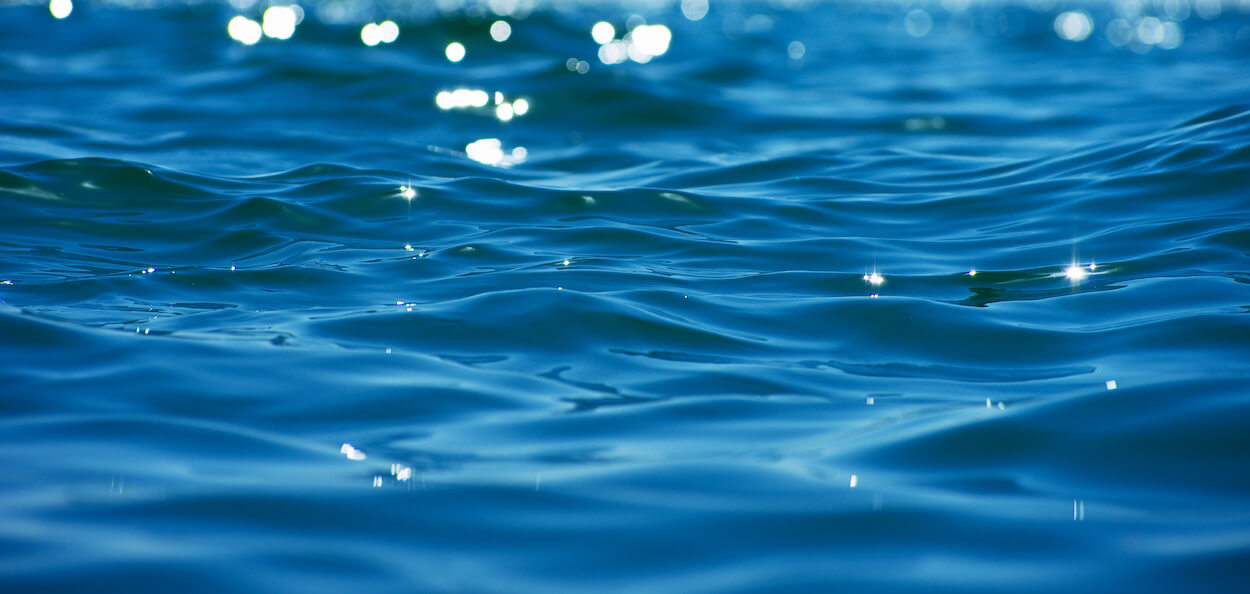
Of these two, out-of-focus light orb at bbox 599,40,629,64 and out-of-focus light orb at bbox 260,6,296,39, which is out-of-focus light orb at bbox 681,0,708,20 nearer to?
out-of-focus light orb at bbox 599,40,629,64

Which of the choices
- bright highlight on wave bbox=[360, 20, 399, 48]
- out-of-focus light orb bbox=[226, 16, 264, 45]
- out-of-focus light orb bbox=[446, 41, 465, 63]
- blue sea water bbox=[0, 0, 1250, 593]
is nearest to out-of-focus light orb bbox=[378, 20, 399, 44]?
bright highlight on wave bbox=[360, 20, 399, 48]

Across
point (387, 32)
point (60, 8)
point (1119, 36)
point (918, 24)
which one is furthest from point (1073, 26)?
point (60, 8)

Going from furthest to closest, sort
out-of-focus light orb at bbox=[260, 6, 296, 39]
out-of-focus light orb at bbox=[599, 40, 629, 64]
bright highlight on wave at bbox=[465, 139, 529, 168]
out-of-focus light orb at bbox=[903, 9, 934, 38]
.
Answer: out-of-focus light orb at bbox=[903, 9, 934, 38] < out-of-focus light orb at bbox=[599, 40, 629, 64] < out-of-focus light orb at bbox=[260, 6, 296, 39] < bright highlight on wave at bbox=[465, 139, 529, 168]

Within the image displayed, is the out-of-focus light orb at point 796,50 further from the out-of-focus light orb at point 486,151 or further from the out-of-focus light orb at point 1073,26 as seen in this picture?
the out-of-focus light orb at point 486,151

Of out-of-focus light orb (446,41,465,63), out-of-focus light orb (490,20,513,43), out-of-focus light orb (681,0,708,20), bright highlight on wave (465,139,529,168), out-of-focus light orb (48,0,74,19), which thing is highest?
out-of-focus light orb (681,0,708,20)

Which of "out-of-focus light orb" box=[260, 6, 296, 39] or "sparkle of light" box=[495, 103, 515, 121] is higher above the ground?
"out-of-focus light orb" box=[260, 6, 296, 39]

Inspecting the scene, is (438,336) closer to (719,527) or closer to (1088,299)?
(719,527)

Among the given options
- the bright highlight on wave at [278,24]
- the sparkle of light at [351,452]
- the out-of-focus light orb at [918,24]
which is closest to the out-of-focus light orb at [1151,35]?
the out-of-focus light orb at [918,24]
